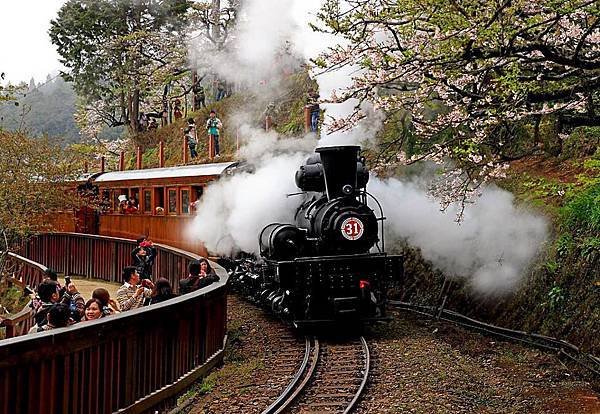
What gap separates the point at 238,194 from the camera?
14.4 metres

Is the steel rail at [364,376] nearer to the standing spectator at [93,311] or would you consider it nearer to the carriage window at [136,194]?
the standing spectator at [93,311]

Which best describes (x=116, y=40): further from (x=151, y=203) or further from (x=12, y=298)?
(x=12, y=298)

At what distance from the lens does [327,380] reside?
890cm

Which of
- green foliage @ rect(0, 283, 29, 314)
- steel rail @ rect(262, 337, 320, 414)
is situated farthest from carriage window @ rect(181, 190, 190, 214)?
steel rail @ rect(262, 337, 320, 414)

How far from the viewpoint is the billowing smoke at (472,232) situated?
1250 centimetres

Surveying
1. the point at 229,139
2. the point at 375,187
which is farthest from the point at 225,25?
the point at 375,187

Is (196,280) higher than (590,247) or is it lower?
lower

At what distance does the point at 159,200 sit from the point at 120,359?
44.4 feet

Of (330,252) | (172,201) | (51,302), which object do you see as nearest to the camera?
(51,302)

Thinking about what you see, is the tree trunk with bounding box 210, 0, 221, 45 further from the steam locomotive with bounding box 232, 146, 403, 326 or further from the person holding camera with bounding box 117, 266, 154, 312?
the person holding camera with bounding box 117, 266, 154, 312

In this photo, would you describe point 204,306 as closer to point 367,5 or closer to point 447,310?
point 367,5

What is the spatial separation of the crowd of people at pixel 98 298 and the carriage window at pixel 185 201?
246 inches

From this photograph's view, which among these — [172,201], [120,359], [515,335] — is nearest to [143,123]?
[172,201]

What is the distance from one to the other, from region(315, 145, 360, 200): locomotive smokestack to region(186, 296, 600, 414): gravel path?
2400 millimetres
